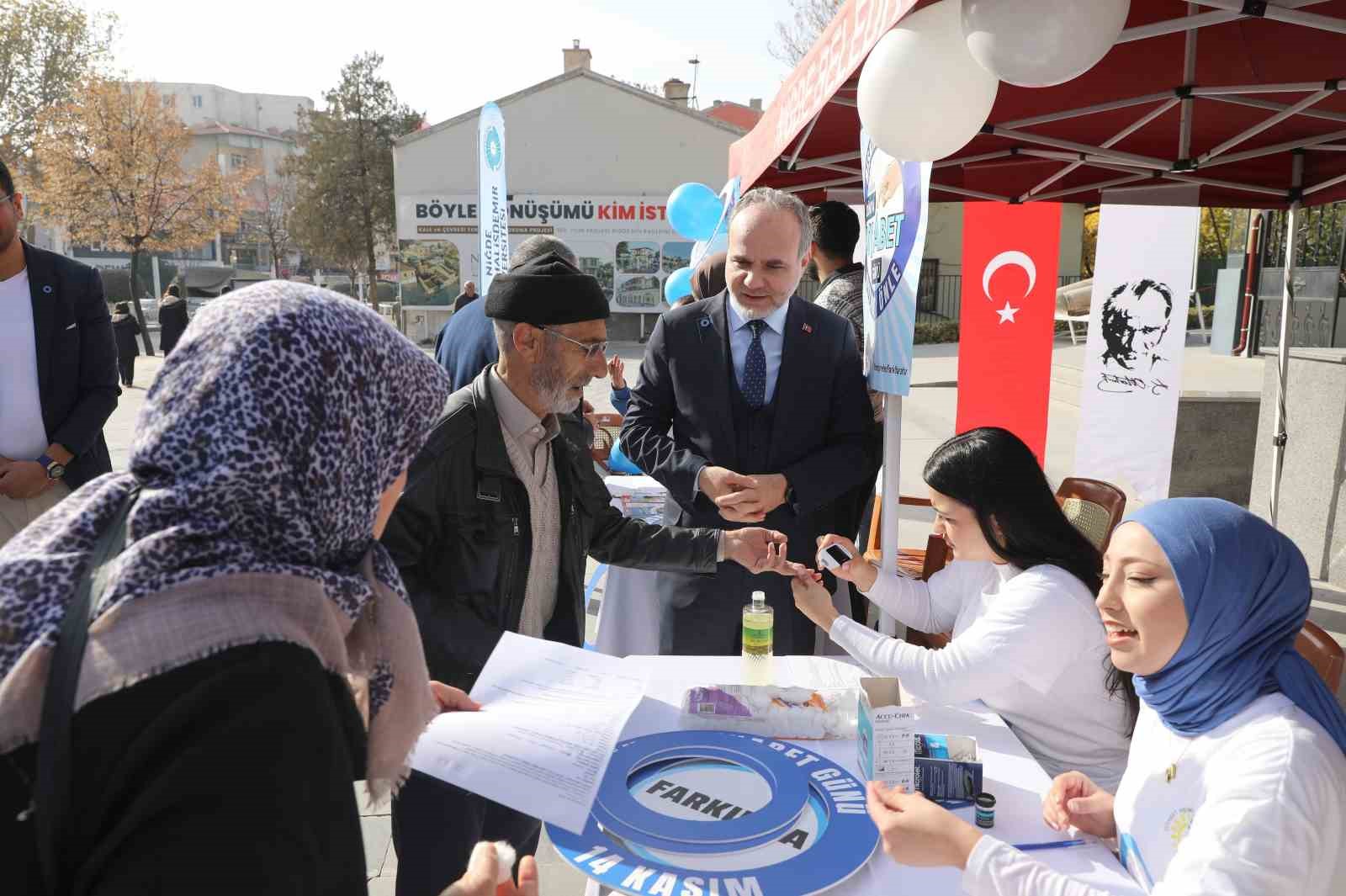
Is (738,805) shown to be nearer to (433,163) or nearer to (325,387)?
(325,387)

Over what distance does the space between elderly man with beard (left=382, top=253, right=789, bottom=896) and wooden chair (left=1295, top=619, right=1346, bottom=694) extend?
1.18 metres

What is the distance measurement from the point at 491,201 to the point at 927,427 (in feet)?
19.2

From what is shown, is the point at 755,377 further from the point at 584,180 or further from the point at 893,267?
the point at 584,180

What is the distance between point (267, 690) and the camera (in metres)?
0.76

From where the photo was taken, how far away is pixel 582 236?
2542 centimetres

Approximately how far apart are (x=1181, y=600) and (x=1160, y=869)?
436 mm

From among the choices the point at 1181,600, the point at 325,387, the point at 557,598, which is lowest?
the point at 557,598

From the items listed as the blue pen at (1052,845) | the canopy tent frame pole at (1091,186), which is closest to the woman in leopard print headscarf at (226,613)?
the blue pen at (1052,845)

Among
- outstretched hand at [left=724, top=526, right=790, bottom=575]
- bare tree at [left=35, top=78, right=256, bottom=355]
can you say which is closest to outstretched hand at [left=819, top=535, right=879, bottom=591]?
outstretched hand at [left=724, top=526, right=790, bottom=575]

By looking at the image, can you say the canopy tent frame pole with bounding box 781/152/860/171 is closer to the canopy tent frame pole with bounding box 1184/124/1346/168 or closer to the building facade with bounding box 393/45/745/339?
the canopy tent frame pole with bounding box 1184/124/1346/168

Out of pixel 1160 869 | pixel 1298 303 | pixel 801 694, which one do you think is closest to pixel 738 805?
pixel 801 694

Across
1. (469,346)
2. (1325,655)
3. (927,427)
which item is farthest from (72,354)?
(927,427)

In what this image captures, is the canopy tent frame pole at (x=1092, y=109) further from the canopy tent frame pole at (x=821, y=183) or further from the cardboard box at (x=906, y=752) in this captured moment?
the cardboard box at (x=906, y=752)

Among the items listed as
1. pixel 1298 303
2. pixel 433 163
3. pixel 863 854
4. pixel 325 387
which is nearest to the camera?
pixel 325 387
